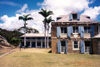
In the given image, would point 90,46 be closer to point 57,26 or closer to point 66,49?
point 66,49

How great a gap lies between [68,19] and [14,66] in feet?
51.4

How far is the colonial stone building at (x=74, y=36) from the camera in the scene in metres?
21.7

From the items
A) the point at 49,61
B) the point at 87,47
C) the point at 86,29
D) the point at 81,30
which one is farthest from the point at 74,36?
the point at 49,61

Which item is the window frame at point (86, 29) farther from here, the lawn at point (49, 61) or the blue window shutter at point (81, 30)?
the lawn at point (49, 61)

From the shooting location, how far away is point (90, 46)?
21891 mm

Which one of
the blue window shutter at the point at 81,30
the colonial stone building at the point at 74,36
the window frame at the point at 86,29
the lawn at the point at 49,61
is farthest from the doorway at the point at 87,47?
the lawn at the point at 49,61

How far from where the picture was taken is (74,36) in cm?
2194

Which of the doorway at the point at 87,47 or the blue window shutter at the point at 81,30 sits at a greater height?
the blue window shutter at the point at 81,30

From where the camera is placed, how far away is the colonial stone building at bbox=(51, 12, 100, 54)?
21734mm

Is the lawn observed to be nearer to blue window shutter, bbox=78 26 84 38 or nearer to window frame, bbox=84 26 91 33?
blue window shutter, bbox=78 26 84 38

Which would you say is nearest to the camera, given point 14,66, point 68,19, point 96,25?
point 14,66

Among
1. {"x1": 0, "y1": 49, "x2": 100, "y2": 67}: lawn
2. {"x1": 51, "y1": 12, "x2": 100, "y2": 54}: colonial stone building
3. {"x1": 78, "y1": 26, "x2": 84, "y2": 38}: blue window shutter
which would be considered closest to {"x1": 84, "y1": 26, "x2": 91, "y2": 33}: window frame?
{"x1": 51, "y1": 12, "x2": 100, "y2": 54}: colonial stone building

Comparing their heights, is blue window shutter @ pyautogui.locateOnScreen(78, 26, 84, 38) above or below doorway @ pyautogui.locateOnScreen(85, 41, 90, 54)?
above

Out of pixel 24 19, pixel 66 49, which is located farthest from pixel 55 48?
pixel 24 19
